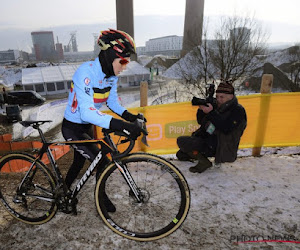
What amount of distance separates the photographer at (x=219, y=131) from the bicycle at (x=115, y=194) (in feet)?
2.98

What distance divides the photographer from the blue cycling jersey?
1777mm

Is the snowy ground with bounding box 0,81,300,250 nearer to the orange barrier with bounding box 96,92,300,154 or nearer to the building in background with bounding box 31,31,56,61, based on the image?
the orange barrier with bounding box 96,92,300,154

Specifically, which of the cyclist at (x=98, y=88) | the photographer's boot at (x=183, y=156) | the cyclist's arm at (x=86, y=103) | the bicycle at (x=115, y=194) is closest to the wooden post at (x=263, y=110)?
the photographer's boot at (x=183, y=156)

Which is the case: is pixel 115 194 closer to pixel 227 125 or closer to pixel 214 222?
pixel 214 222

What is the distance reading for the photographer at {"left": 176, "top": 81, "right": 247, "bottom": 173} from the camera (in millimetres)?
3602

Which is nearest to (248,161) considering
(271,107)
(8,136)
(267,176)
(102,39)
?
(267,176)

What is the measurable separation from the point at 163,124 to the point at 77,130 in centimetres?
276

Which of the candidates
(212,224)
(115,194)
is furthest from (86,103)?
(212,224)

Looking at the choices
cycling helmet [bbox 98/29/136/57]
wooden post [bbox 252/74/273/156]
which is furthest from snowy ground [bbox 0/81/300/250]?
cycling helmet [bbox 98/29/136/57]

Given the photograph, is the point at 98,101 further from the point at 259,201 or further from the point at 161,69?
the point at 161,69

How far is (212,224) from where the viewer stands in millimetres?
2828

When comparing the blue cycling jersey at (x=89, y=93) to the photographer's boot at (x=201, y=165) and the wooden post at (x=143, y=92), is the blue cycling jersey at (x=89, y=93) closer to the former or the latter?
the wooden post at (x=143, y=92)

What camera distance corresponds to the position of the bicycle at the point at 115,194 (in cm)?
234

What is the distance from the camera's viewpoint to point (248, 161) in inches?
182
